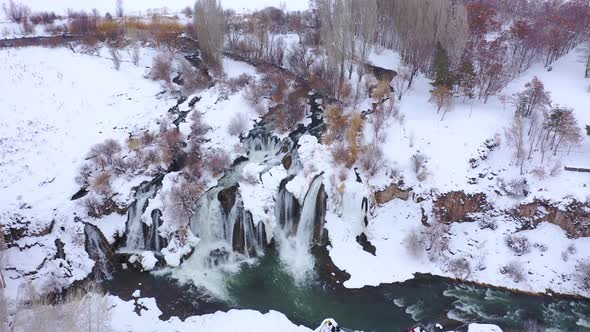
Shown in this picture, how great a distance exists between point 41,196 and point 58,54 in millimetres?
21675

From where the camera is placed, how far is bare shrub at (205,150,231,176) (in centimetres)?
3153

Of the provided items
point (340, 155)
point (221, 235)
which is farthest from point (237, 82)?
point (221, 235)

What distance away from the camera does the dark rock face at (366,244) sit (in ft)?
94.5

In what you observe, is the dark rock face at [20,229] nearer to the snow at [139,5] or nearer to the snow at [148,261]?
the snow at [148,261]

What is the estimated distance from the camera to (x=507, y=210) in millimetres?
28812

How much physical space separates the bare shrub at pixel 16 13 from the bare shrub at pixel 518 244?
5560 centimetres

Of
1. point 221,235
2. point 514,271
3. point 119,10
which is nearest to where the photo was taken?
point 514,271

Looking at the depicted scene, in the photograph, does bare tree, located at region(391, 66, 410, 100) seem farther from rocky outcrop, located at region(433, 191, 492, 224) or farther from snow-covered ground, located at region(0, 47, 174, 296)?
snow-covered ground, located at region(0, 47, 174, 296)

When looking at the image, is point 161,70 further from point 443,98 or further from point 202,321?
point 202,321

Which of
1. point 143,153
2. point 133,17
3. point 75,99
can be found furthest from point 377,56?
point 133,17

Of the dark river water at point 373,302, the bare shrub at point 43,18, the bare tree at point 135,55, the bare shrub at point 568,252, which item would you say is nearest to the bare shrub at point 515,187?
the bare shrub at point 568,252

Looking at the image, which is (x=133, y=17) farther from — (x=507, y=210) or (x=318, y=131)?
(x=507, y=210)

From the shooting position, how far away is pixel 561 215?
27453 millimetres

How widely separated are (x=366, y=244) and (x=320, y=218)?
11.9 feet
